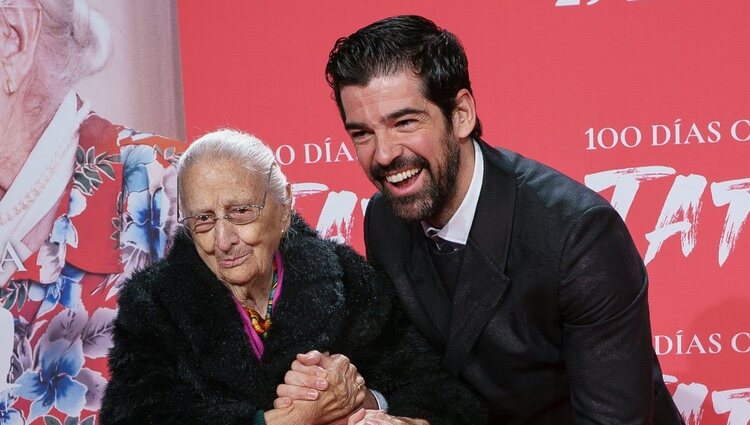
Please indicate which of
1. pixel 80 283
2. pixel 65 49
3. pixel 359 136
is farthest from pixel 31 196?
pixel 359 136

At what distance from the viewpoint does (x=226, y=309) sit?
1923 millimetres

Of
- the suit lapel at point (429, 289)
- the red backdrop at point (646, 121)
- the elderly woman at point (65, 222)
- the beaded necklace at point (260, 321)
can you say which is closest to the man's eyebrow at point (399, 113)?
the suit lapel at point (429, 289)

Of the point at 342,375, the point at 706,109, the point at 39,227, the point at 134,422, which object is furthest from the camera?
the point at 39,227

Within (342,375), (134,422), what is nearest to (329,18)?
(342,375)

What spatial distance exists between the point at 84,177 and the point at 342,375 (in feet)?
4.18

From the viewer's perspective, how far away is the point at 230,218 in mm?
1905

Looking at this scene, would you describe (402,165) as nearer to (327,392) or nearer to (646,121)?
(327,392)

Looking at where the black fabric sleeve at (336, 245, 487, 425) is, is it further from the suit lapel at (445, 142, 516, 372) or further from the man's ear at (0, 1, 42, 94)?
the man's ear at (0, 1, 42, 94)

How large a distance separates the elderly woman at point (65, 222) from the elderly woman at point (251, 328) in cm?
91

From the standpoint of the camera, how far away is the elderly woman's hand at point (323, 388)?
188 centimetres

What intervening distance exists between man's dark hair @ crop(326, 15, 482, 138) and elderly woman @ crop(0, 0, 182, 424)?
3.32 feet

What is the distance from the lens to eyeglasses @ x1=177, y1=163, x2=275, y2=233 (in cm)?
191

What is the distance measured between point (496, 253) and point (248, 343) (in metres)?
0.54

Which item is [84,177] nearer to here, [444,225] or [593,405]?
[444,225]
